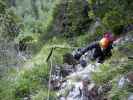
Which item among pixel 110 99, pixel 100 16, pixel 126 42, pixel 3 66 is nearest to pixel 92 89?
pixel 110 99

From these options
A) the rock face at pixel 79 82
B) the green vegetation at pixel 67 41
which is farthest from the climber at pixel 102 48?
the green vegetation at pixel 67 41

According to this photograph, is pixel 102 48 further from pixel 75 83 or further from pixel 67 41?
pixel 67 41

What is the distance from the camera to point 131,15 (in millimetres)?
8008

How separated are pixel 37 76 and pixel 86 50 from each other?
60.2 inches

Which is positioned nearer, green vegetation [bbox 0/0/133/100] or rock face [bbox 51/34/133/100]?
rock face [bbox 51/34/133/100]

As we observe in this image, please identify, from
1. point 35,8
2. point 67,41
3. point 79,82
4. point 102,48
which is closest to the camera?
point 79,82

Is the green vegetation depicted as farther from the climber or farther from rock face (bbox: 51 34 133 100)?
the climber

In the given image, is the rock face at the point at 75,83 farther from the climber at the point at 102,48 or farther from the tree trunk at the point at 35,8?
the tree trunk at the point at 35,8

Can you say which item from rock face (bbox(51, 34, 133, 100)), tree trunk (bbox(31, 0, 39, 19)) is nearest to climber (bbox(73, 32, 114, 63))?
rock face (bbox(51, 34, 133, 100))

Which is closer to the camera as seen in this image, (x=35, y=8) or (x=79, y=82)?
(x=79, y=82)

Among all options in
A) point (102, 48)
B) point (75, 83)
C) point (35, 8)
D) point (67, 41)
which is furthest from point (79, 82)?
point (35, 8)

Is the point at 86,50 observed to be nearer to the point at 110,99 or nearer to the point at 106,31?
→ the point at 106,31

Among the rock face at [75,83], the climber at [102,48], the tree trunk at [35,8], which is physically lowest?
the rock face at [75,83]

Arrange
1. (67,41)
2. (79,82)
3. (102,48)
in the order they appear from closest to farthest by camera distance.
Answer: (79,82)
(102,48)
(67,41)
